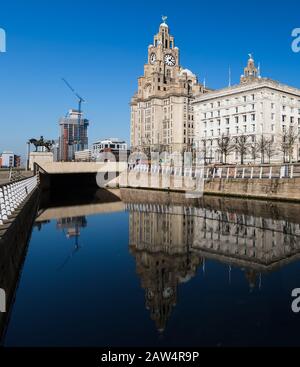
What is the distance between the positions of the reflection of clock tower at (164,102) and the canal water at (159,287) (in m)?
113

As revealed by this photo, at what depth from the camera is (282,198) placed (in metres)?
39.8

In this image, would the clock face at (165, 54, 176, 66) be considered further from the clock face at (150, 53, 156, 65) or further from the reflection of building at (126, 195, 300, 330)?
the reflection of building at (126, 195, 300, 330)

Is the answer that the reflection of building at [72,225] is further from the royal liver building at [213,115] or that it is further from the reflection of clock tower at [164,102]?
the reflection of clock tower at [164,102]

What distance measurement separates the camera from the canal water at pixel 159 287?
920 cm

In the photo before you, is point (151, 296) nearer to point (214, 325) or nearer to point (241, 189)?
point (214, 325)

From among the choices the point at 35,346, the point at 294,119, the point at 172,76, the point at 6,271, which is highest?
the point at 172,76

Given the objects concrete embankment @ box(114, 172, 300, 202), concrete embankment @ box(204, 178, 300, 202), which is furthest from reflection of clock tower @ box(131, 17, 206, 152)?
concrete embankment @ box(204, 178, 300, 202)

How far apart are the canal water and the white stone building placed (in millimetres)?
68710

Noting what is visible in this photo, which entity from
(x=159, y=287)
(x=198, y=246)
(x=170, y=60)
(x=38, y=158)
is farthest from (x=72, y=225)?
(x=170, y=60)

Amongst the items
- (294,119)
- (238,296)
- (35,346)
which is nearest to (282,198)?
(238,296)

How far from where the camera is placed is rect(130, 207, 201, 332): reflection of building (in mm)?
11539

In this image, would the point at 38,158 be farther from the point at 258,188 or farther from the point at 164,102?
A: the point at 164,102

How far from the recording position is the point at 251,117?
3703 inches
